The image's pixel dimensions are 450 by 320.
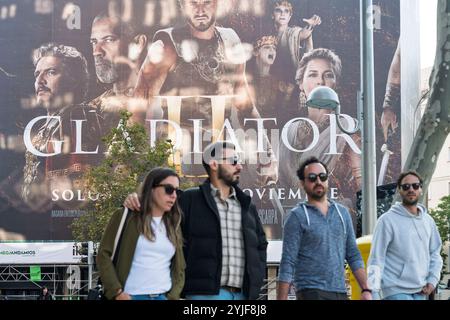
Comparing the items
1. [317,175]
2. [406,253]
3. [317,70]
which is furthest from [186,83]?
[317,175]

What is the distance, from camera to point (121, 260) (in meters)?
6.39

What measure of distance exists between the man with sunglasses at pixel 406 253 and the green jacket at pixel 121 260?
1.65 metres

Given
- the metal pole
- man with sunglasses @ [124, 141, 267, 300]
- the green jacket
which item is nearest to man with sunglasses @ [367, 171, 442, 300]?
man with sunglasses @ [124, 141, 267, 300]

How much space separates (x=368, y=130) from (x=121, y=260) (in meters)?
8.38

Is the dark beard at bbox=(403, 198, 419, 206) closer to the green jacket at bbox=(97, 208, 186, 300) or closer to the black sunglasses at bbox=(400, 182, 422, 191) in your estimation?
the black sunglasses at bbox=(400, 182, 422, 191)

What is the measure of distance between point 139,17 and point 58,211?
10878 mm

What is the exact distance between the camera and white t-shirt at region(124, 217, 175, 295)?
6410 mm

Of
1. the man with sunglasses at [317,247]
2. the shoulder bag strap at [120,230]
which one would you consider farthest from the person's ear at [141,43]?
the shoulder bag strap at [120,230]

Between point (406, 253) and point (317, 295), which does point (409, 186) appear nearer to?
point (406, 253)

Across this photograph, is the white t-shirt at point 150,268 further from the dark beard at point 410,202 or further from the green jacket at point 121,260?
the dark beard at point 410,202

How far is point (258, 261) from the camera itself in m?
6.77

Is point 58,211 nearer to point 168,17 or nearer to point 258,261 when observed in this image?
point 168,17
